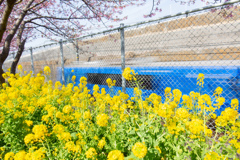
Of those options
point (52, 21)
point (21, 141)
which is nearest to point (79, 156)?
point (21, 141)

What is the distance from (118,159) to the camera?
1045 millimetres

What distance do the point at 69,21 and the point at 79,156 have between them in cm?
567

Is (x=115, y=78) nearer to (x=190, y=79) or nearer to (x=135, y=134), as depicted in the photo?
(x=190, y=79)

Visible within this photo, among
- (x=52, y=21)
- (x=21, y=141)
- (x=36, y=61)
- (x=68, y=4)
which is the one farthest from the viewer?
(x=36, y=61)

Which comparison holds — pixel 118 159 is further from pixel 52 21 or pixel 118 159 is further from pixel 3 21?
pixel 52 21

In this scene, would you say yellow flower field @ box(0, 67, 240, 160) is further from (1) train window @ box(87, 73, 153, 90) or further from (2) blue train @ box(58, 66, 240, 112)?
(1) train window @ box(87, 73, 153, 90)

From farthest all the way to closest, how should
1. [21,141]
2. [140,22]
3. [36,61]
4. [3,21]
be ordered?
1. [36,61]
2. [3,21]
3. [140,22]
4. [21,141]

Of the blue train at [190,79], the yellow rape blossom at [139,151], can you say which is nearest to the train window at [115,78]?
the blue train at [190,79]

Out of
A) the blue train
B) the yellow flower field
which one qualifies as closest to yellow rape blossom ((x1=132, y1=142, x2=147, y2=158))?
the yellow flower field

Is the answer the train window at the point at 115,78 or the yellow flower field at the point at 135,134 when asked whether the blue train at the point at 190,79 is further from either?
the yellow flower field at the point at 135,134

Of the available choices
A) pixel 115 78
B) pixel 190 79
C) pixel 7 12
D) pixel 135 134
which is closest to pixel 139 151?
pixel 135 134

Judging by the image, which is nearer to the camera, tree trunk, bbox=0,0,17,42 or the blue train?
the blue train

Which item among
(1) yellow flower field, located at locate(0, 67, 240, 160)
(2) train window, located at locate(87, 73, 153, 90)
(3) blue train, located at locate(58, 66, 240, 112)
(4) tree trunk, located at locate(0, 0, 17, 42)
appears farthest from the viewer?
(4) tree trunk, located at locate(0, 0, 17, 42)

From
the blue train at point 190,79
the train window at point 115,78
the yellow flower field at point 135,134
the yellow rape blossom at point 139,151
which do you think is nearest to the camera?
the yellow rape blossom at point 139,151
